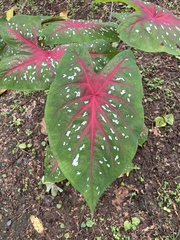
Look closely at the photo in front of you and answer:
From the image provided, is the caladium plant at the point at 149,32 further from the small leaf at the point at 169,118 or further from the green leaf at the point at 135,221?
the green leaf at the point at 135,221

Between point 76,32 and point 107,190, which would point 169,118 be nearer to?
point 107,190

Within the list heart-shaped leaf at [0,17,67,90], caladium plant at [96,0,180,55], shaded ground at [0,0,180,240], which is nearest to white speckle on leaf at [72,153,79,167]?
heart-shaped leaf at [0,17,67,90]

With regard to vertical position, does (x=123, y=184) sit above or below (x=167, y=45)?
below

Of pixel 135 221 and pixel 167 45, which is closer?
pixel 167 45

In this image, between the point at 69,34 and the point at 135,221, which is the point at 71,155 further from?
the point at 135,221

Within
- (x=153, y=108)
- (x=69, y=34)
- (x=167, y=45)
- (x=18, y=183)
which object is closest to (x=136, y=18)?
(x=167, y=45)

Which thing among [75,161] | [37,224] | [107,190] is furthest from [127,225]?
[75,161]
